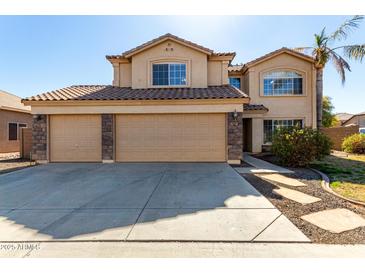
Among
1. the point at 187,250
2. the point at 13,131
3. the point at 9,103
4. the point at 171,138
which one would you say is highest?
the point at 9,103

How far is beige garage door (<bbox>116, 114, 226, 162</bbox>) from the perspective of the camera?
1091 cm

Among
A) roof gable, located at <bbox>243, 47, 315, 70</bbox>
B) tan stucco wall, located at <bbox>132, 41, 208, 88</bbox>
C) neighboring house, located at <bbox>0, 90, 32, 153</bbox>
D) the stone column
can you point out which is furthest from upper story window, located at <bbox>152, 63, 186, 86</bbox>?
neighboring house, located at <bbox>0, 90, 32, 153</bbox>

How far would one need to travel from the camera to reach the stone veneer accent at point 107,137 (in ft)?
36.1

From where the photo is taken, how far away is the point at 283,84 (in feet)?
51.1

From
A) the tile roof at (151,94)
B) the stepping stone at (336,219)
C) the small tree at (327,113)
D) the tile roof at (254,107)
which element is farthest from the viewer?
the small tree at (327,113)

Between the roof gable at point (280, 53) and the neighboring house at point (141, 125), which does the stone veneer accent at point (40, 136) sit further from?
the roof gable at point (280, 53)

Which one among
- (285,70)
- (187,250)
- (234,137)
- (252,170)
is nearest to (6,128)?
(234,137)

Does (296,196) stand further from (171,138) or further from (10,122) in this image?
(10,122)

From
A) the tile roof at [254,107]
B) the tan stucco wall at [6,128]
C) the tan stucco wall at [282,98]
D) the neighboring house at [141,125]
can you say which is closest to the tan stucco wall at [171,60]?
the neighboring house at [141,125]

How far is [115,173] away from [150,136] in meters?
3.14

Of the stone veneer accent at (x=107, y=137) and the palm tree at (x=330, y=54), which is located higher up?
the palm tree at (x=330, y=54)

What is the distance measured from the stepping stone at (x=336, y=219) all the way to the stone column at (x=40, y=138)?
12025 mm

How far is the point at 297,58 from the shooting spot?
1523cm

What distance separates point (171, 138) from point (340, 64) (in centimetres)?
1306
